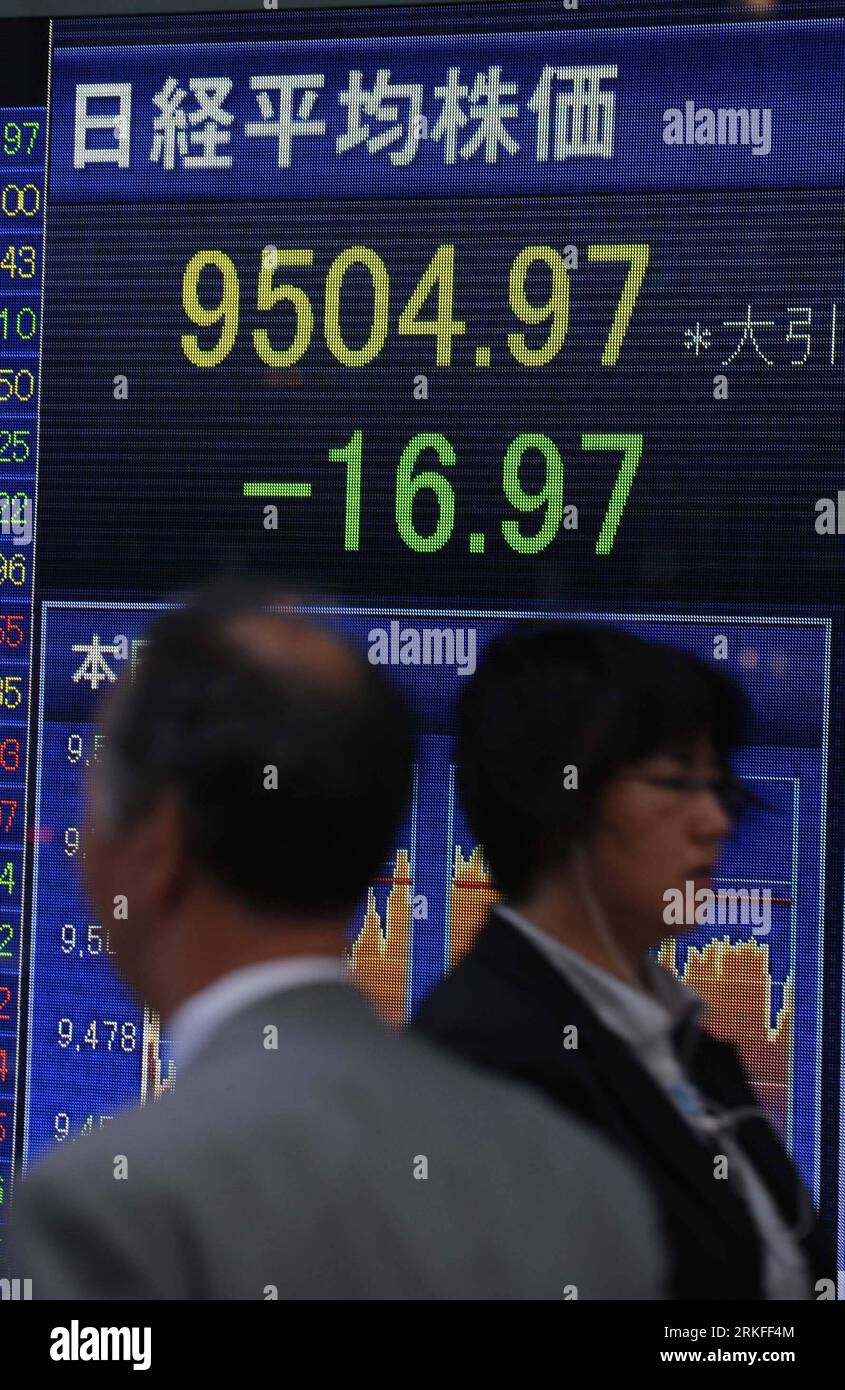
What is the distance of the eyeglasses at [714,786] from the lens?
1.92m

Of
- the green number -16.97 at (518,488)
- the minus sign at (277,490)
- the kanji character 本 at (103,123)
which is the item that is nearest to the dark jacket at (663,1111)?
the green number -16.97 at (518,488)

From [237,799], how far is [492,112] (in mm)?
1191

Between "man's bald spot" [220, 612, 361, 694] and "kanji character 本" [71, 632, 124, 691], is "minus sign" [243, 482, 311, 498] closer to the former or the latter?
"kanji character 本" [71, 632, 124, 691]

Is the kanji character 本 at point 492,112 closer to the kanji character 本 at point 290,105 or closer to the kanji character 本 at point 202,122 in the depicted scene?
the kanji character 本 at point 290,105

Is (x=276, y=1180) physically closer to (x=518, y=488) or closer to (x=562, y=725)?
(x=562, y=725)

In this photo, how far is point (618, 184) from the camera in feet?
6.48

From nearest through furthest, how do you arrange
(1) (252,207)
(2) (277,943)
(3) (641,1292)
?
(2) (277,943)
(3) (641,1292)
(1) (252,207)

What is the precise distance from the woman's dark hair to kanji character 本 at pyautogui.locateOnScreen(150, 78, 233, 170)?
0.74 meters

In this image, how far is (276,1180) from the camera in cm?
105

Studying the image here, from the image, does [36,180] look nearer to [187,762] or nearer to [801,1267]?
[187,762]

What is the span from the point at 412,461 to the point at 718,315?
1.37 ft

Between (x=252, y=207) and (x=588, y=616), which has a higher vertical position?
(x=252, y=207)
